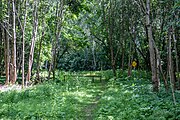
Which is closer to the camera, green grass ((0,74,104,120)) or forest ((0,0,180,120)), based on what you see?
green grass ((0,74,104,120))

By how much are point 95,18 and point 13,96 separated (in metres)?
23.2

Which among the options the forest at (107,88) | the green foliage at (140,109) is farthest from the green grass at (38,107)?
the green foliage at (140,109)

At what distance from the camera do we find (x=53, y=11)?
25031mm

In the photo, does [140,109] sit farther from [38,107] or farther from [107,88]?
[107,88]

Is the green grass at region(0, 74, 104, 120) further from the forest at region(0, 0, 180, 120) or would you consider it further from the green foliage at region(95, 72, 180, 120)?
the green foliage at region(95, 72, 180, 120)

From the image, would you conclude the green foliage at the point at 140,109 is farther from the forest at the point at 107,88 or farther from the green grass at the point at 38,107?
the green grass at the point at 38,107

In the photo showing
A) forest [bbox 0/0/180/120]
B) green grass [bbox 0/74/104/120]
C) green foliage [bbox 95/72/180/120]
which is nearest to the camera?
green foliage [bbox 95/72/180/120]

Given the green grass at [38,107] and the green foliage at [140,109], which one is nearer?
the green foliage at [140,109]

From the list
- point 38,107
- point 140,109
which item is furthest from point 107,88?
point 140,109

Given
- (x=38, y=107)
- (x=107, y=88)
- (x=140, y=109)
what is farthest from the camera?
(x=107, y=88)

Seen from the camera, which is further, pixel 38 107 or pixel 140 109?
pixel 38 107

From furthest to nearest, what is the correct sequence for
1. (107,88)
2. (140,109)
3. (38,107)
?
(107,88)
(38,107)
(140,109)

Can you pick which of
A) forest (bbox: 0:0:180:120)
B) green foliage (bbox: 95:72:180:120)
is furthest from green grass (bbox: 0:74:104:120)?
green foliage (bbox: 95:72:180:120)

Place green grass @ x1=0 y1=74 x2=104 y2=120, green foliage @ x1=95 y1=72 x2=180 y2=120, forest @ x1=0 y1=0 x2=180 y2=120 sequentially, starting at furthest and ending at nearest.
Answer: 1. forest @ x1=0 y1=0 x2=180 y2=120
2. green grass @ x1=0 y1=74 x2=104 y2=120
3. green foliage @ x1=95 y1=72 x2=180 y2=120
